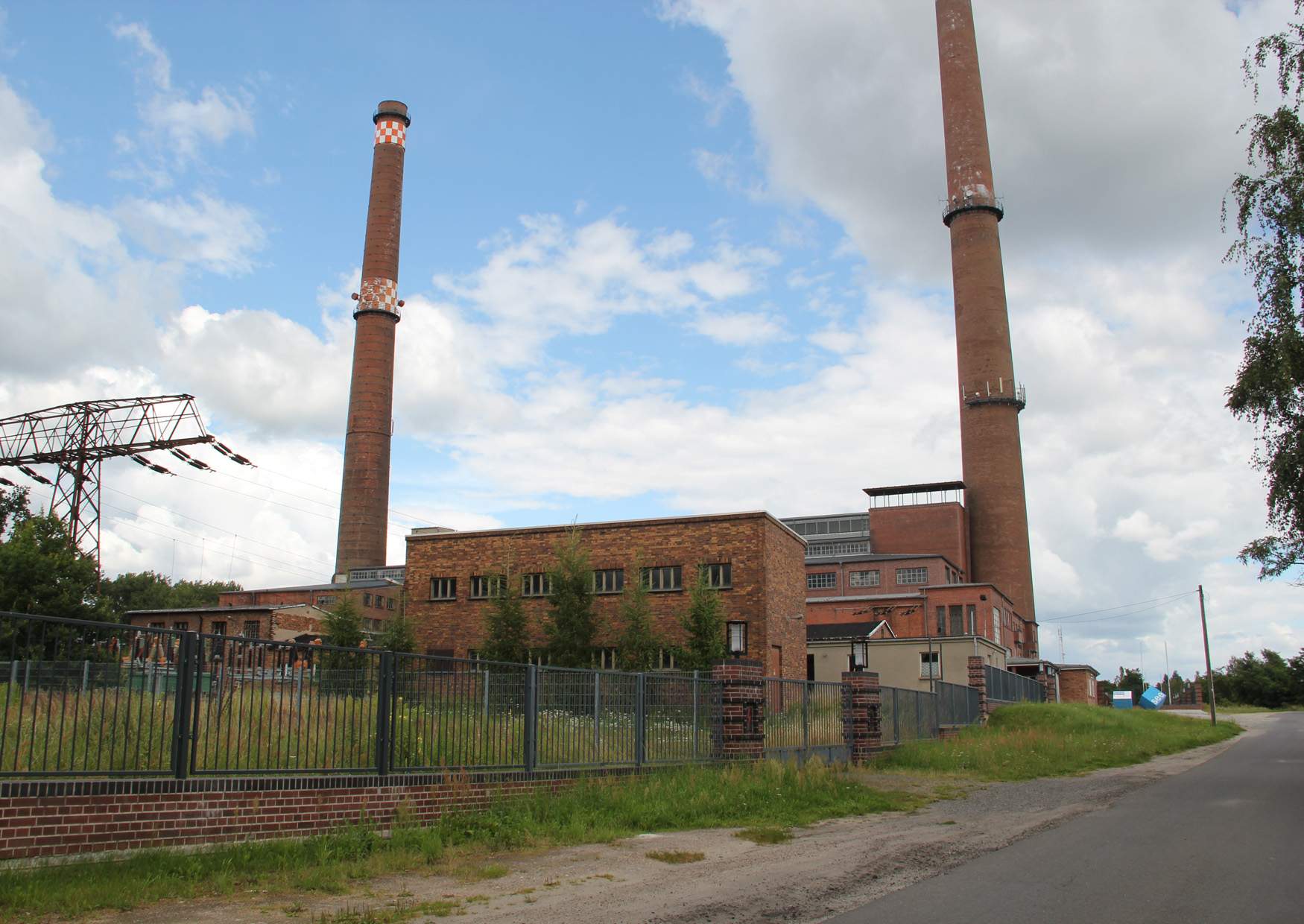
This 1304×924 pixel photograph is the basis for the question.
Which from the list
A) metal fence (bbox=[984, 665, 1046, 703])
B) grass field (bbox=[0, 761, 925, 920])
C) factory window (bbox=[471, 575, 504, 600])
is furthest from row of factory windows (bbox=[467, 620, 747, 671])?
grass field (bbox=[0, 761, 925, 920])

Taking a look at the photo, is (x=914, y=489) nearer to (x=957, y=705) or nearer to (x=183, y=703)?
(x=957, y=705)

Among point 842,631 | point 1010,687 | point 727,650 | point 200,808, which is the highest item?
point 842,631

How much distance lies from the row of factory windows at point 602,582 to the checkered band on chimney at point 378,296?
23.7 m

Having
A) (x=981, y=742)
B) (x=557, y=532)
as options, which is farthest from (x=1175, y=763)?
(x=557, y=532)

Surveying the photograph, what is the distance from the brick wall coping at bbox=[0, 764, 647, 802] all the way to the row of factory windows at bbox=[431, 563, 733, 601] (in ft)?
65.3

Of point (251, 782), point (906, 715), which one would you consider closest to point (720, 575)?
point (906, 715)

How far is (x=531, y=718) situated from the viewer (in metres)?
12.5

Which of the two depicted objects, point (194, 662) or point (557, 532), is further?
point (557, 532)

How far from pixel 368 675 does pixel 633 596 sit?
22.1 meters

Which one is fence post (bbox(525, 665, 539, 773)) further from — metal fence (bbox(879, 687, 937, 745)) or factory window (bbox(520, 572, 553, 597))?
factory window (bbox(520, 572, 553, 597))

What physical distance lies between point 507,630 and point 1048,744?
17.3m

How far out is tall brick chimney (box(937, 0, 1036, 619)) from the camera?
62.9m

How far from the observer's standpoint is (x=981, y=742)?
23969 millimetres

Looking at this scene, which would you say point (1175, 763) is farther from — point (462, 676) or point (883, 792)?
point (462, 676)
